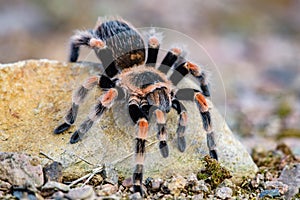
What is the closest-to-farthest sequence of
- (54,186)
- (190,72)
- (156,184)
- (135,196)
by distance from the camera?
(54,186), (135,196), (156,184), (190,72)

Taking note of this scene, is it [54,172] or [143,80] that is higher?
[143,80]

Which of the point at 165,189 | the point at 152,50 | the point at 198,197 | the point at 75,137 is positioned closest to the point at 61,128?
the point at 75,137

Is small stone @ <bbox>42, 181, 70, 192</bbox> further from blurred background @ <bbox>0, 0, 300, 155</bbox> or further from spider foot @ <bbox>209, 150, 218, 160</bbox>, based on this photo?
blurred background @ <bbox>0, 0, 300, 155</bbox>

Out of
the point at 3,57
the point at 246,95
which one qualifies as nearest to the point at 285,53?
the point at 246,95

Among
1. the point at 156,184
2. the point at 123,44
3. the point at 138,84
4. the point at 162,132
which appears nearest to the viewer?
the point at 156,184

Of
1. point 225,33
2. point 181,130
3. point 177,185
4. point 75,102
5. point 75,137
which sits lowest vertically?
point 177,185

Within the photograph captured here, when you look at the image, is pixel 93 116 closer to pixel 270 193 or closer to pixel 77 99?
pixel 77 99

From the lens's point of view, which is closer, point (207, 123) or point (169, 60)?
point (207, 123)
